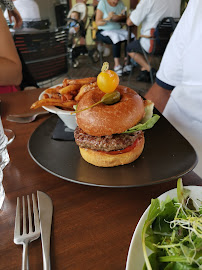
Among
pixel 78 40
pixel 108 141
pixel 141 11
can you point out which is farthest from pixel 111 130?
pixel 78 40

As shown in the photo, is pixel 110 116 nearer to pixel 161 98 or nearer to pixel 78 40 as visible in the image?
pixel 161 98

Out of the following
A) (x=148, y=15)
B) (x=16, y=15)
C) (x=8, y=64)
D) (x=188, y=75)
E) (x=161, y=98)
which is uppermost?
(x=16, y=15)

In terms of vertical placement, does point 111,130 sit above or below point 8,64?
below

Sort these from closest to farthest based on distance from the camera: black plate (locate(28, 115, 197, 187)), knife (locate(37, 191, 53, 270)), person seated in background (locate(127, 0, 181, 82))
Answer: knife (locate(37, 191, 53, 270)), black plate (locate(28, 115, 197, 187)), person seated in background (locate(127, 0, 181, 82))

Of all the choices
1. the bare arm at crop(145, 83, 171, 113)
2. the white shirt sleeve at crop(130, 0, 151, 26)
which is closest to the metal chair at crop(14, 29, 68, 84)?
the white shirt sleeve at crop(130, 0, 151, 26)

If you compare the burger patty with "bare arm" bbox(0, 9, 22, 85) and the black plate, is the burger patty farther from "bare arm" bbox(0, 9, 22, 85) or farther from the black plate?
"bare arm" bbox(0, 9, 22, 85)

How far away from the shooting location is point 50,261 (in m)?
0.54

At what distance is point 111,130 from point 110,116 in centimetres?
5

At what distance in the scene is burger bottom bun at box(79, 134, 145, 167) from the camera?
0.84 metres

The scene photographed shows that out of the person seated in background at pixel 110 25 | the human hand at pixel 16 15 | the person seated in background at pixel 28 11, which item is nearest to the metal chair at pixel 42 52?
the human hand at pixel 16 15

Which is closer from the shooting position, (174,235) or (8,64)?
(174,235)

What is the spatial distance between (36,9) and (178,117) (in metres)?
3.40

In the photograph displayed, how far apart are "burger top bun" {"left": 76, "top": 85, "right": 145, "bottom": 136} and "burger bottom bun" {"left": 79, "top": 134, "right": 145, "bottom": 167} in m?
0.08

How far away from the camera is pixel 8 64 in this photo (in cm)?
172
